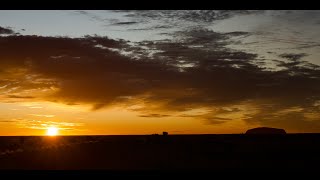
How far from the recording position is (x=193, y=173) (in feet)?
8.75

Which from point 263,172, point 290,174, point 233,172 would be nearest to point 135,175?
point 233,172
